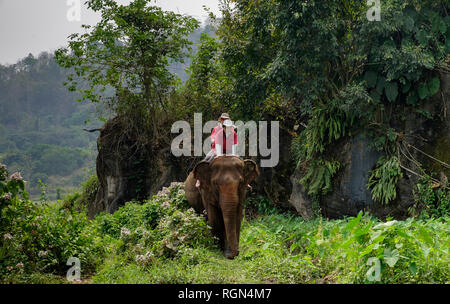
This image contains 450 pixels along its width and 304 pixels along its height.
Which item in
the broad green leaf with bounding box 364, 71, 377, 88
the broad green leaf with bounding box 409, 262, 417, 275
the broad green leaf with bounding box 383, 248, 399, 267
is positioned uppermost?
the broad green leaf with bounding box 364, 71, 377, 88

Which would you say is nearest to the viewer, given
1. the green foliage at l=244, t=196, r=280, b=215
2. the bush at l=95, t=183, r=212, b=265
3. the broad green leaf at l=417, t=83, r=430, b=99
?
the bush at l=95, t=183, r=212, b=265

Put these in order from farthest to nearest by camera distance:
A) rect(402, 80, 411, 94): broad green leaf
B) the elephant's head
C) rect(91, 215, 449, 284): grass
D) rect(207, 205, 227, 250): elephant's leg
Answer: rect(402, 80, 411, 94): broad green leaf → rect(207, 205, 227, 250): elephant's leg → the elephant's head → rect(91, 215, 449, 284): grass

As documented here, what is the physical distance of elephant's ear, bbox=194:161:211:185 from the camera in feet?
27.6

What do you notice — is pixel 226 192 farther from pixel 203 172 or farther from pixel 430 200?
pixel 430 200

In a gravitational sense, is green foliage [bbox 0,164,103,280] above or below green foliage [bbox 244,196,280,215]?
above

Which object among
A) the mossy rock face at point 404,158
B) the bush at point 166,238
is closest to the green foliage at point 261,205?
the mossy rock face at point 404,158

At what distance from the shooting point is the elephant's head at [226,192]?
308 inches

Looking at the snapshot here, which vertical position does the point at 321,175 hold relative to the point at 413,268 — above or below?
above

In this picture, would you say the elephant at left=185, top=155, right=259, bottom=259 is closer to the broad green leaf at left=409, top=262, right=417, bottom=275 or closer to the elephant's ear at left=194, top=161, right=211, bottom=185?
the elephant's ear at left=194, top=161, right=211, bottom=185

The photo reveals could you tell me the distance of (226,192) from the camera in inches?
308

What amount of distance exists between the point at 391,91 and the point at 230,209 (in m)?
5.24

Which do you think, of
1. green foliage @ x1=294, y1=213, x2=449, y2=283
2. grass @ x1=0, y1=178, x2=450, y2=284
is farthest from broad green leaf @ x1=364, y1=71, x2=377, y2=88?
green foliage @ x1=294, y1=213, x2=449, y2=283

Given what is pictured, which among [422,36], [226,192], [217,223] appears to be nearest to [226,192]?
[226,192]

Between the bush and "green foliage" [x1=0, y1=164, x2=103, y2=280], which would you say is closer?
"green foliage" [x1=0, y1=164, x2=103, y2=280]
